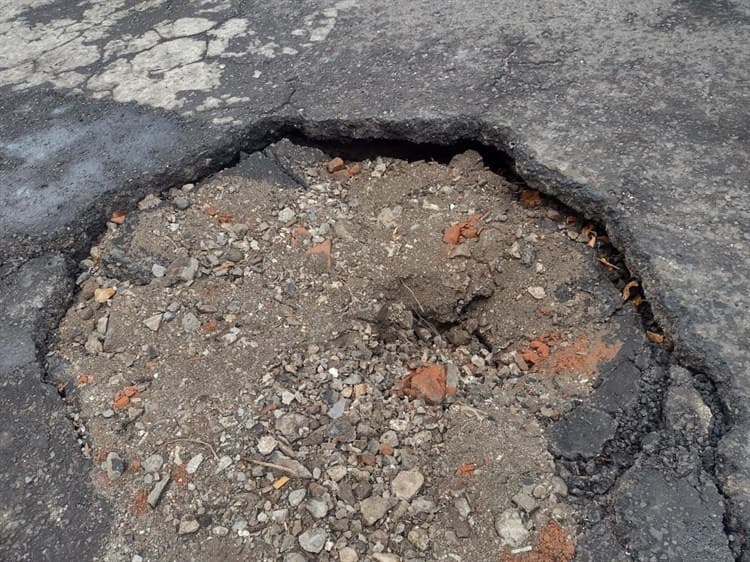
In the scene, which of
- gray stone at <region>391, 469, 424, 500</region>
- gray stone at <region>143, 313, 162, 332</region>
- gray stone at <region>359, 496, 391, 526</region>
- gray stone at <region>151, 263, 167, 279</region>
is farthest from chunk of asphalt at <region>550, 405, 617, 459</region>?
gray stone at <region>151, 263, 167, 279</region>

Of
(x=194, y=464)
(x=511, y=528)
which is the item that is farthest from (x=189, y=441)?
(x=511, y=528)

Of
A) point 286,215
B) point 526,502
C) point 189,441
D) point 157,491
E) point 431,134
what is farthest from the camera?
point 431,134

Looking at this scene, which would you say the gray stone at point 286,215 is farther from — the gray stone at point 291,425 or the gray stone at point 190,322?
the gray stone at point 291,425

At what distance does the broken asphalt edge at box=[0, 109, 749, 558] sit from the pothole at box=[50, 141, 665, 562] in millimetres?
77

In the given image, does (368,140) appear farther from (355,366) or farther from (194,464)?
(194,464)

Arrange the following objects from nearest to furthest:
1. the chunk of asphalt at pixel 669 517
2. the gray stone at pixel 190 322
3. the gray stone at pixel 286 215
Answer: the chunk of asphalt at pixel 669 517
the gray stone at pixel 190 322
the gray stone at pixel 286 215

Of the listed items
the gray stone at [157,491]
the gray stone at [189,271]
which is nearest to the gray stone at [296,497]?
the gray stone at [157,491]

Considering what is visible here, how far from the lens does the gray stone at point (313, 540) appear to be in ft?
5.99

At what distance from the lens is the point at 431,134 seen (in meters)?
2.95

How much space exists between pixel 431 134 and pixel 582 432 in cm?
154

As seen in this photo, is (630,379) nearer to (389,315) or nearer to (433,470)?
(433,470)

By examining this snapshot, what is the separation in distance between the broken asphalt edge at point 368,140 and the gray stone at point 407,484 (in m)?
0.94

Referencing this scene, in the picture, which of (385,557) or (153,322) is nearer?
(385,557)

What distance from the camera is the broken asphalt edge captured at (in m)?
2.13
